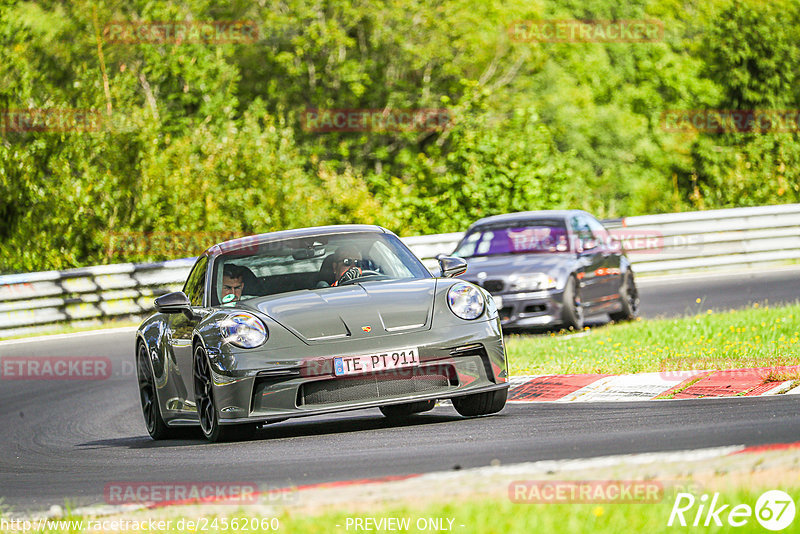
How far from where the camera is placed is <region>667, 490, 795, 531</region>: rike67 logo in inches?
161

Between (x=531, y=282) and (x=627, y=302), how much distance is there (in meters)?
1.79

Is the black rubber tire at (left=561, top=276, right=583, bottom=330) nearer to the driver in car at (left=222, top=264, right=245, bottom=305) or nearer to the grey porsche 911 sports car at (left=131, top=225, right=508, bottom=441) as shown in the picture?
the grey porsche 911 sports car at (left=131, top=225, right=508, bottom=441)

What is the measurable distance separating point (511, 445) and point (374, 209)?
Result: 18844 mm

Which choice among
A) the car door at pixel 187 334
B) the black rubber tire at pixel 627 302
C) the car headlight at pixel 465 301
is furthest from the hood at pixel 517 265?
the car headlight at pixel 465 301

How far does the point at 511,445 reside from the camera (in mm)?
6500


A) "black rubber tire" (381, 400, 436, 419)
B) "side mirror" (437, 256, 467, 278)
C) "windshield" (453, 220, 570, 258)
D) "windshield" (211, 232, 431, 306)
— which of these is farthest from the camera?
"windshield" (453, 220, 570, 258)

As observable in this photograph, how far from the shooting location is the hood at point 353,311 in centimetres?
744

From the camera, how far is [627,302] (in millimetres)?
15727

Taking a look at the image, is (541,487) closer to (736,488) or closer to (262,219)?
(736,488)
